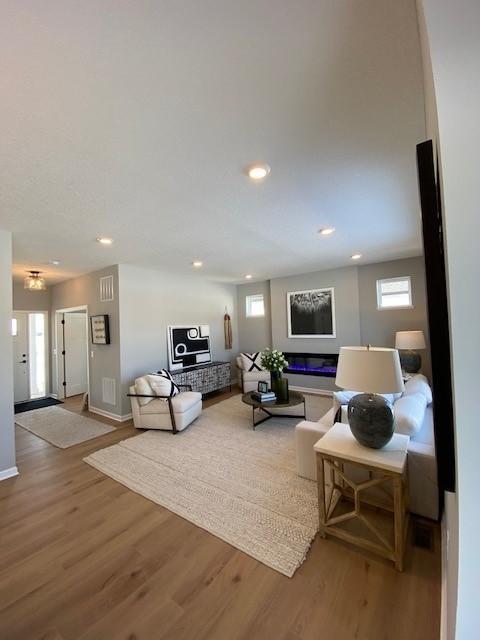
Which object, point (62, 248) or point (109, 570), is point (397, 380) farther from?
point (62, 248)

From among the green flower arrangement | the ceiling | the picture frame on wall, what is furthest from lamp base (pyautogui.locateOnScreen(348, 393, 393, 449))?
the picture frame on wall

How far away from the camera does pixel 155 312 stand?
5062mm

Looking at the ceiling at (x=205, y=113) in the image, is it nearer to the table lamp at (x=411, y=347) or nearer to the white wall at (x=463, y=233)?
the white wall at (x=463, y=233)

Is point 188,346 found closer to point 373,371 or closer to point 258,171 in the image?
point 258,171

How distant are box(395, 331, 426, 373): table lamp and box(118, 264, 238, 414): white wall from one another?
392 centimetres

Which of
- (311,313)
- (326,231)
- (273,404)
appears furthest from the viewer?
(311,313)

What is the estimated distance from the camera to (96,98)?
48.9 inches

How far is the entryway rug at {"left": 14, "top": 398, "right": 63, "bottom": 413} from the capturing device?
203 inches

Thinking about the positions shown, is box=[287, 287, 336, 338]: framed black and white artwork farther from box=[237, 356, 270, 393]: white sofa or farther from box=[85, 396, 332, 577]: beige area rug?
box=[85, 396, 332, 577]: beige area rug

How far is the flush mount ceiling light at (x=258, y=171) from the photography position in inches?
70.8

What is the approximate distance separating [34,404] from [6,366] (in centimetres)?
350

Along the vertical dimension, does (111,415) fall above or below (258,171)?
below

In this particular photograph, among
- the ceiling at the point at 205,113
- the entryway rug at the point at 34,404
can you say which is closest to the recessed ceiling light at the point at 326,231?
the ceiling at the point at 205,113

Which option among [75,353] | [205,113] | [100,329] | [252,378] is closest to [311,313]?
[252,378]
